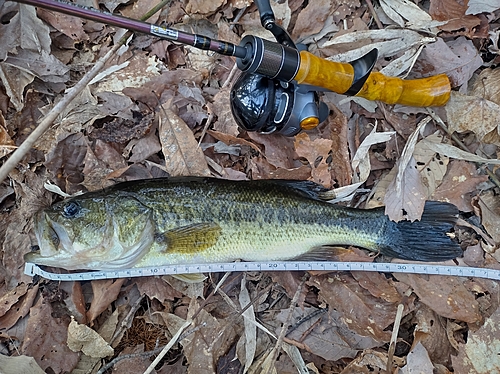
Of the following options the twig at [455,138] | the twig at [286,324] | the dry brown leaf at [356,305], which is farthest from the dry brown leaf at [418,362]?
the twig at [455,138]

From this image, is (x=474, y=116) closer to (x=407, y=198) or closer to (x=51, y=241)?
(x=407, y=198)

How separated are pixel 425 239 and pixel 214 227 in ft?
5.19

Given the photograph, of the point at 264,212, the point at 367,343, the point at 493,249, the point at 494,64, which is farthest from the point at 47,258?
the point at 494,64

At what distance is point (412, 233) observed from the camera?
3.19 metres

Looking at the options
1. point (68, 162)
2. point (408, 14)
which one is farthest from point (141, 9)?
point (408, 14)

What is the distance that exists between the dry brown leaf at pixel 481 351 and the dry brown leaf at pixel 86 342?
2564 millimetres

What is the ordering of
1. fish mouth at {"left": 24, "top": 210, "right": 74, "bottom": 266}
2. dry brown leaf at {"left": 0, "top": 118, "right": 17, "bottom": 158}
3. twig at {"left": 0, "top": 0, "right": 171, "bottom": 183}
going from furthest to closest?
dry brown leaf at {"left": 0, "top": 118, "right": 17, "bottom": 158}
fish mouth at {"left": 24, "top": 210, "right": 74, "bottom": 266}
twig at {"left": 0, "top": 0, "right": 171, "bottom": 183}

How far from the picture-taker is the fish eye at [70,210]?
2.93 m

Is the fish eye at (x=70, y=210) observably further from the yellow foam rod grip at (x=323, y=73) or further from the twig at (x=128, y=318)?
the yellow foam rod grip at (x=323, y=73)

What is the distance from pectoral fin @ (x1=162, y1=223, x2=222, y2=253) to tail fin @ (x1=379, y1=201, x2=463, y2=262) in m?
1.27

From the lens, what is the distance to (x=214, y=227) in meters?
3.08

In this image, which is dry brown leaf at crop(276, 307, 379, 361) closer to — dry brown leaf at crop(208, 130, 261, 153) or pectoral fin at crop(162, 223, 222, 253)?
pectoral fin at crop(162, 223, 222, 253)

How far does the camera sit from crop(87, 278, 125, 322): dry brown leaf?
3.34 metres

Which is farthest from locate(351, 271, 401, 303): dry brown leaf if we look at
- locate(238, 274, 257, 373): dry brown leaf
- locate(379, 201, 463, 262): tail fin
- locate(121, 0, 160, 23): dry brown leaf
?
locate(121, 0, 160, 23): dry brown leaf
